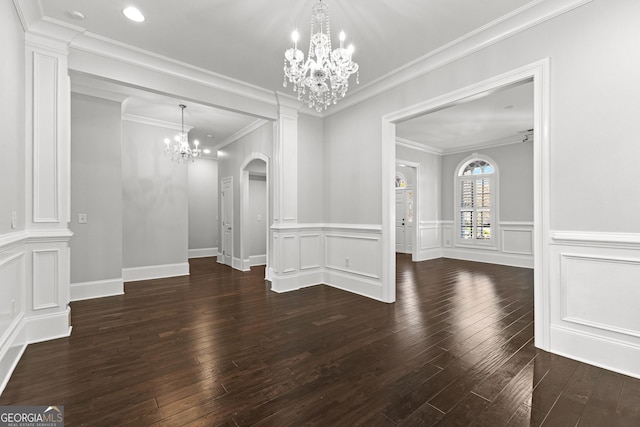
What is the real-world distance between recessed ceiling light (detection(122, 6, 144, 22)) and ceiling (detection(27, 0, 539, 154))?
0.05m

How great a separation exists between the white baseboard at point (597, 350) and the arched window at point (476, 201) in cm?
539

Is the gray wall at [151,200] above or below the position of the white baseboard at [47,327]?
above

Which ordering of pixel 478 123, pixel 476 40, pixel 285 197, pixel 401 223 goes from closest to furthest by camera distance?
pixel 476 40 → pixel 285 197 → pixel 478 123 → pixel 401 223

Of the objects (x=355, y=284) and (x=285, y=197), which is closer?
(x=355, y=284)

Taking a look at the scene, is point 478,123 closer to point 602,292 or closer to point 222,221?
point 602,292

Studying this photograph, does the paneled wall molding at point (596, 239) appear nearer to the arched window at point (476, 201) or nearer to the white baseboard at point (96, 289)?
the arched window at point (476, 201)

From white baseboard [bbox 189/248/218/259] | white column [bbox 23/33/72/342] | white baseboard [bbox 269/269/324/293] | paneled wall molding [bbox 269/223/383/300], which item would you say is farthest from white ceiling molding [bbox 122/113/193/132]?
white baseboard [bbox 189/248/218/259]

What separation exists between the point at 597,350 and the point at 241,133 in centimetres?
650

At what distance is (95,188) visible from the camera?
4.36 meters

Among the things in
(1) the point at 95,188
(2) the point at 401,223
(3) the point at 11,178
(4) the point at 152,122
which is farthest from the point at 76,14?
(2) the point at 401,223

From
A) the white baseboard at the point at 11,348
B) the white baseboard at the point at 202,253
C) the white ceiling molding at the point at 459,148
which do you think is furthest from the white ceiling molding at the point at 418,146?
the white baseboard at the point at 11,348

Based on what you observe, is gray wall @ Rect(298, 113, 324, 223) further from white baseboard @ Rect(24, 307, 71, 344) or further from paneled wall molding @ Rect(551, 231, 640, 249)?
paneled wall molding @ Rect(551, 231, 640, 249)

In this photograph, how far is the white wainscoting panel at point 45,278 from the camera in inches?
109

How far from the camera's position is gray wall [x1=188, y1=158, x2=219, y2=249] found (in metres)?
8.48
